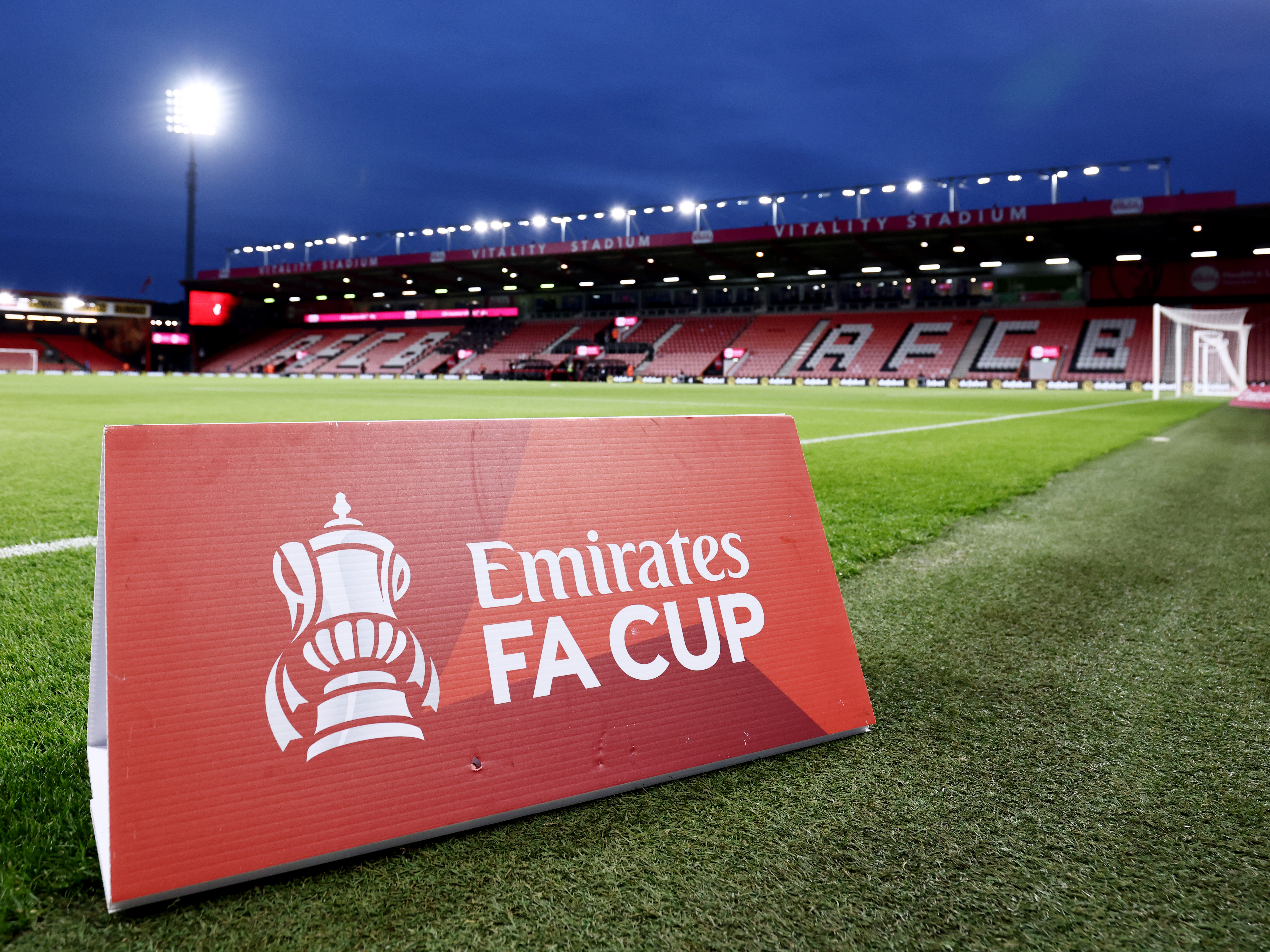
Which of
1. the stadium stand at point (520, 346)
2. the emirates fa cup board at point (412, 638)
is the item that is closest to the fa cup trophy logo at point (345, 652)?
the emirates fa cup board at point (412, 638)

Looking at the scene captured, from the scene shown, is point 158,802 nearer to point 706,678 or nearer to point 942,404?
point 706,678

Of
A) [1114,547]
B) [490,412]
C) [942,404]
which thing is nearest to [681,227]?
[942,404]

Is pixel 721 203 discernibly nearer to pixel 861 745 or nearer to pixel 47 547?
pixel 47 547

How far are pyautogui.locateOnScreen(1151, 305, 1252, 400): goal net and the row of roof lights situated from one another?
633cm

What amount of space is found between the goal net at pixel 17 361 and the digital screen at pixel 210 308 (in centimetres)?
977

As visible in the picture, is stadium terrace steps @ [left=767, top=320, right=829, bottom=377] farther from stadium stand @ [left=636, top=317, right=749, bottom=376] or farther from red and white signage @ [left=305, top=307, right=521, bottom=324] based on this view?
red and white signage @ [left=305, top=307, right=521, bottom=324]

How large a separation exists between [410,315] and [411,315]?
0.06 metres

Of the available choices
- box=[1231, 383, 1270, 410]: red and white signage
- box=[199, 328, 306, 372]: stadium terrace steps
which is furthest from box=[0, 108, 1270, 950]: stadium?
box=[199, 328, 306, 372]: stadium terrace steps

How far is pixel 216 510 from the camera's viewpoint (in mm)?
1311

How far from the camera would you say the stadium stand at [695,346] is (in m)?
44.8

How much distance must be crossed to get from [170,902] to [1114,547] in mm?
3802

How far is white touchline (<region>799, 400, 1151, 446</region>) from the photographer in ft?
30.0

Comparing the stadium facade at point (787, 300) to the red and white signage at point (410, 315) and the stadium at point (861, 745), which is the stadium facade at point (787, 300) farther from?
the stadium at point (861, 745)

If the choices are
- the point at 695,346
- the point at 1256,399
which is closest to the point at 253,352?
the point at 695,346
